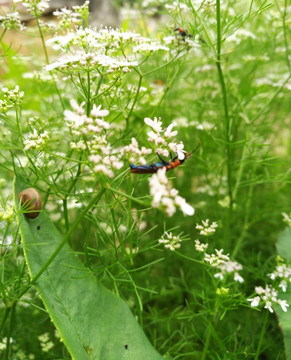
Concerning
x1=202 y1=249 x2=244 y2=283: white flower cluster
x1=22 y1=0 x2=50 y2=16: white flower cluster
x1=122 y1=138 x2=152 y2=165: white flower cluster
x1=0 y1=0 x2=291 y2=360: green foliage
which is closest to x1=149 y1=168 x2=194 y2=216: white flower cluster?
x1=0 y1=0 x2=291 y2=360: green foliage

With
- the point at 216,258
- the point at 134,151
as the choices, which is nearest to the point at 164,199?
the point at 134,151

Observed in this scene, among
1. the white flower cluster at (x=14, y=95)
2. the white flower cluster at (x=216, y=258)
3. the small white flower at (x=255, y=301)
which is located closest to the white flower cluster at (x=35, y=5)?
the white flower cluster at (x=14, y=95)

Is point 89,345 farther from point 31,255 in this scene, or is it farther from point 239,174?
point 239,174

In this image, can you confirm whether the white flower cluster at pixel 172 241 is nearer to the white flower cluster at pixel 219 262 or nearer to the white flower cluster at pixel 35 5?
the white flower cluster at pixel 219 262

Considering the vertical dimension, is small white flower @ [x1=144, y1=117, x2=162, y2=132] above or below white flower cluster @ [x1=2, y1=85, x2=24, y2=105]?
below

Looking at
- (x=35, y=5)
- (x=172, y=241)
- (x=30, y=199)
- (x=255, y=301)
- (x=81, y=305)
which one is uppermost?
(x=35, y=5)

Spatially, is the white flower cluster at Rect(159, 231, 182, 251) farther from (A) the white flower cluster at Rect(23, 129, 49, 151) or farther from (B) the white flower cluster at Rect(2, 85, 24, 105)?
(B) the white flower cluster at Rect(2, 85, 24, 105)

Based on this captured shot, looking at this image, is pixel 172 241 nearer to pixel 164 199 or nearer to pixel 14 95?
pixel 164 199

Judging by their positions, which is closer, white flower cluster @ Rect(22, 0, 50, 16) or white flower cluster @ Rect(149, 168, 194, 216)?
white flower cluster @ Rect(149, 168, 194, 216)

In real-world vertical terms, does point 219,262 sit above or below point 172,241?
below
